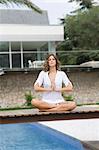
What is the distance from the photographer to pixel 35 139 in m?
8.78

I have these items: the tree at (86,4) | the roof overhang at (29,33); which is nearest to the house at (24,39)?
the roof overhang at (29,33)

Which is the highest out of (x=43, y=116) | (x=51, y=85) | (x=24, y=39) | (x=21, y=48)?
(x=24, y=39)

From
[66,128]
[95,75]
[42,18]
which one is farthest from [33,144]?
[42,18]

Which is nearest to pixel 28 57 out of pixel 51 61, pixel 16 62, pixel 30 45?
pixel 16 62

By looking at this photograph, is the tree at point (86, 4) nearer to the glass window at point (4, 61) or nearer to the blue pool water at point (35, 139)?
the glass window at point (4, 61)

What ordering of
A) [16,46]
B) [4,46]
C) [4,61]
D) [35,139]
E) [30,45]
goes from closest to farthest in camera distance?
[35,139] → [4,61] → [4,46] → [16,46] → [30,45]

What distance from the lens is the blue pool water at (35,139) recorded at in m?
7.85

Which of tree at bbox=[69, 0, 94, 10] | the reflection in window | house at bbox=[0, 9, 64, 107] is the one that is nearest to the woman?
house at bbox=[0, 9, 64, 107]

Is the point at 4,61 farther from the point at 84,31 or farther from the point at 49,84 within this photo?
the point at 49,84

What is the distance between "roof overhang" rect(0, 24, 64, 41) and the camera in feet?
72.9

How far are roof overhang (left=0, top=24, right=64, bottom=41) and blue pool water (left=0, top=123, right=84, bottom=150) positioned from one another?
12545mm

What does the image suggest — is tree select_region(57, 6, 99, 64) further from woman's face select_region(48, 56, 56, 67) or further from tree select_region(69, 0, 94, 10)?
woman's face select_region(48, 56, 56, 67)

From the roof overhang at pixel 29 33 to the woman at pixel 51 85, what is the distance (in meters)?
16.6

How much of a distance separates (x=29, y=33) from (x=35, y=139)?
14112 millimetres
